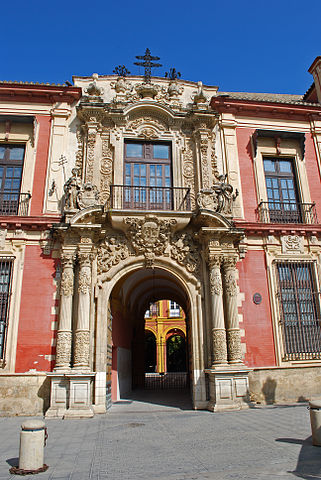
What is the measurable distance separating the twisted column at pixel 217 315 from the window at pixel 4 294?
5.65 metres

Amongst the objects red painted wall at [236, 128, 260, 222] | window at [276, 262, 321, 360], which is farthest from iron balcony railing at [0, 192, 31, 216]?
window at [276, 262, 321, 360]

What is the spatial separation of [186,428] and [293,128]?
10.9m

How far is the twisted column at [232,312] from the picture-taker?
10.1 m

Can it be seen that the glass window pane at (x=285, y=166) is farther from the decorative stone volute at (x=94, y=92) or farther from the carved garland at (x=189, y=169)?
the decorative stone volute at (x=94, y=92)

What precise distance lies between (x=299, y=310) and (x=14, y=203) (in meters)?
9.32

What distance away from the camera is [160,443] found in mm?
6109

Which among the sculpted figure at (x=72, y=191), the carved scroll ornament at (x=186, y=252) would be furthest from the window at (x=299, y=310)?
the sculpted figure at (x=72, y=191)

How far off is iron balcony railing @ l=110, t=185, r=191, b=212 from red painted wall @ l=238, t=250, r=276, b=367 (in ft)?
8.64

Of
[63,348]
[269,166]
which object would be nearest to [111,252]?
[63,348]

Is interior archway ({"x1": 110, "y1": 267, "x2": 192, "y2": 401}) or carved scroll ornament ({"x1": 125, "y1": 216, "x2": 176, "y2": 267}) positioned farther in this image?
interior archway ({"x1": 110, "y1": 267, "x2": 192, "y2": 401})

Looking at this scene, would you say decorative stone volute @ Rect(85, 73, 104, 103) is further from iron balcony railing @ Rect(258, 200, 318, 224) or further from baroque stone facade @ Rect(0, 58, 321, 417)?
iron balcony railing @ Rect(258, 200, 318, 224)

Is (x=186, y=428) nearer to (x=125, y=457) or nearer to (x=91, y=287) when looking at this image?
(x=125, y=457)

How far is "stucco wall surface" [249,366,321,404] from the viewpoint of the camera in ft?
33.9

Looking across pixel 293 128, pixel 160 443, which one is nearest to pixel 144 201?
pixel 293 128
